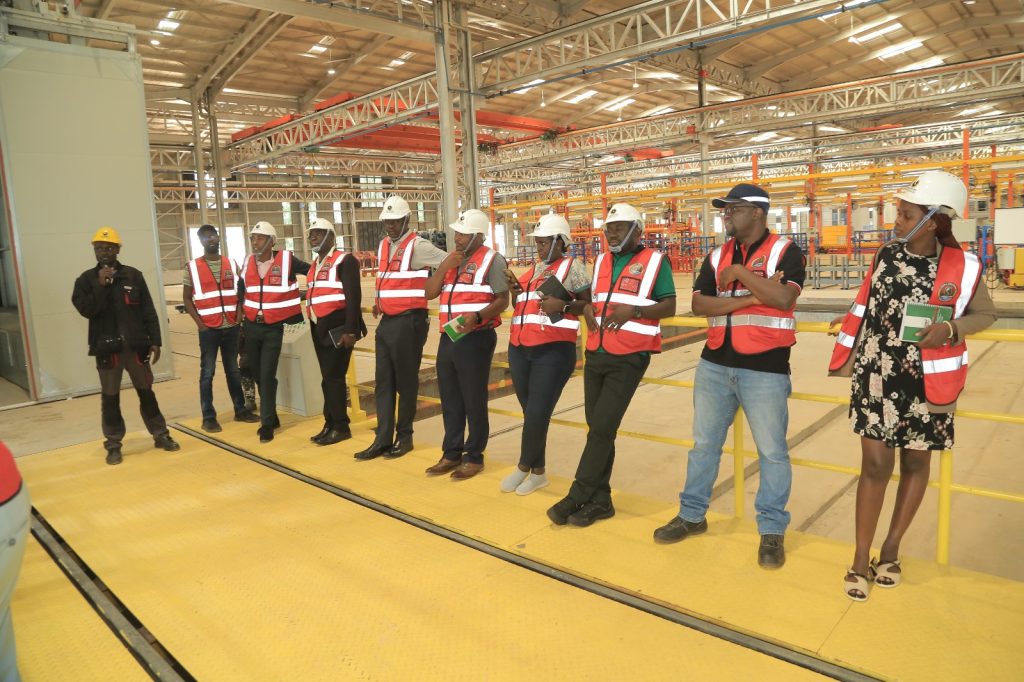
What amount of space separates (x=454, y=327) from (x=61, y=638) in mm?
2583

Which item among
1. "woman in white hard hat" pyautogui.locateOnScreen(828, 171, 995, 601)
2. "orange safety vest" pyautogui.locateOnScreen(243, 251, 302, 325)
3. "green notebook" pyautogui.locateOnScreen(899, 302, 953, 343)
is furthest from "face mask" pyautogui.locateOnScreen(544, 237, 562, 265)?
"orange safety vest" pyautogui.locateOnScreen(243, 251, 302, 325)

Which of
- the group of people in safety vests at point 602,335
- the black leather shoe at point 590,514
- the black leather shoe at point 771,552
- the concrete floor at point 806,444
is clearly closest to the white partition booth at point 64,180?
the concrete floor at point 806,444

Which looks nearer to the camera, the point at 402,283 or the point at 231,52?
the point at 402,283

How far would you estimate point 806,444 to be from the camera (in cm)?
727

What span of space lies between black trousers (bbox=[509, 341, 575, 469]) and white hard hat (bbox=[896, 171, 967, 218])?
2025mm

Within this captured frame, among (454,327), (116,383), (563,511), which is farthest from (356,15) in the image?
(563,511)

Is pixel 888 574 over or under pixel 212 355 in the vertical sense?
under

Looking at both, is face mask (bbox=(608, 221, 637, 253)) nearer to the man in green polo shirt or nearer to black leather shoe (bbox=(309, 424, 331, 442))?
the man in green polo shirt

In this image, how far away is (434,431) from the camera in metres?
8.19

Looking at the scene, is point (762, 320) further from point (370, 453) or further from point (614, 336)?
point (370, 453)

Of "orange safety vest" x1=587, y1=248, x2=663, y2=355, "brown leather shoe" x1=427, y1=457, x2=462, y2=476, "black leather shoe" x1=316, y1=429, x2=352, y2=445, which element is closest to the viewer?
"orange safety vest" x1=587, y1=248, x2=663, y2=355

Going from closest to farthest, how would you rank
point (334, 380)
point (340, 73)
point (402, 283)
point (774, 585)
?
point (774, 585) < point (402, 283) < point (334, 380) < point (340, 73)

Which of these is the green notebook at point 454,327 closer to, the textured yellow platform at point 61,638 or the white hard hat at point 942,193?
the textured yellow platform at point 61,638

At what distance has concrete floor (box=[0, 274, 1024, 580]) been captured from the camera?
5.05m
